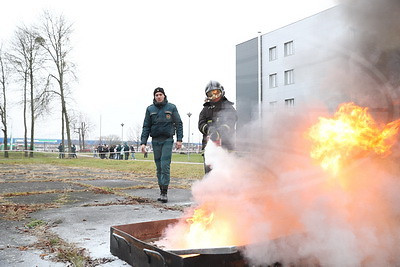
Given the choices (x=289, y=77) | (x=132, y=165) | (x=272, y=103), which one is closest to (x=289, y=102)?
(x=272, y=103)

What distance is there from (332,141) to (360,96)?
551mm

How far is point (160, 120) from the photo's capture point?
19.6ft

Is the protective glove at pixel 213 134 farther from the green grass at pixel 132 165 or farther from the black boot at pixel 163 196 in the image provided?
the green grass at pixel 132 165

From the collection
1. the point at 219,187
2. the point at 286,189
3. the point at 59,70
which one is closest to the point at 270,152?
the point at 286,189

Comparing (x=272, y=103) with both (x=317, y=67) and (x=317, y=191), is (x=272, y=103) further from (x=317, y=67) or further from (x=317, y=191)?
(x=317, y=191)

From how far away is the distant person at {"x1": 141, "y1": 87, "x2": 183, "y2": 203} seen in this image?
591cm

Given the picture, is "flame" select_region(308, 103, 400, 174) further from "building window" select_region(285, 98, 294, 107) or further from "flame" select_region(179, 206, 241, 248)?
"flame" select_region(179, 206, 241, 248)

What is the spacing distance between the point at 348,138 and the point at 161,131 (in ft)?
12.2

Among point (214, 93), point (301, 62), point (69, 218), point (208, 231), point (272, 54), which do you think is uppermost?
point (272, 54)

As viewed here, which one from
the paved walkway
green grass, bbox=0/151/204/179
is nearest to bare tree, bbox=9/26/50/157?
green grass, bbox=0/151/204/179

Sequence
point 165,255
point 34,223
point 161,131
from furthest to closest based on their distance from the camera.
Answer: point 161,131, point 34,223, point 165,255

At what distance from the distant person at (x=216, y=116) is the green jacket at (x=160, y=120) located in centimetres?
127

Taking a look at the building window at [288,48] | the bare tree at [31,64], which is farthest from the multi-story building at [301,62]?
the bare tree at [31,64]

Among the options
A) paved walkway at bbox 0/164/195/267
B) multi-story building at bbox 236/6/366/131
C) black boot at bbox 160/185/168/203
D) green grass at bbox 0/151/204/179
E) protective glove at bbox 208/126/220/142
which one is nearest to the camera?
paved walkway at bbox 0/164/195/267
